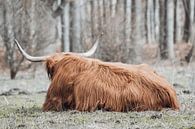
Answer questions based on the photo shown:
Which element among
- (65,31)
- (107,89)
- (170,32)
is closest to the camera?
(107,89)

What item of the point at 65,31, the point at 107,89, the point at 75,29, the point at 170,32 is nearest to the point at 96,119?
the point at 107,89

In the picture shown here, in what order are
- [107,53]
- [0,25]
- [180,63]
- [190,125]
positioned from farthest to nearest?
[180,63]
[107,53]
[0,25]
[190,125]

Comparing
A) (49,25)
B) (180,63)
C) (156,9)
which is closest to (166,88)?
(49,25)

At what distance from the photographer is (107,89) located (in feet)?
27.8

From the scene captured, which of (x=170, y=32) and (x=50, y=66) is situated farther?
(x=170, y=32)

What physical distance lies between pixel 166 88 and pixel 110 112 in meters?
0.80

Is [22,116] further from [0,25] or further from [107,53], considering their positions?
[107,53]

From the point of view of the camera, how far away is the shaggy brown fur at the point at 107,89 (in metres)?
8.46

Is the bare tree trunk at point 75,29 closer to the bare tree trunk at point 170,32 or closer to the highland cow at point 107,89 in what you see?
the bare tree trunk at point 170,32

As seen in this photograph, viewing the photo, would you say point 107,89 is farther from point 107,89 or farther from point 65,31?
point 65,31

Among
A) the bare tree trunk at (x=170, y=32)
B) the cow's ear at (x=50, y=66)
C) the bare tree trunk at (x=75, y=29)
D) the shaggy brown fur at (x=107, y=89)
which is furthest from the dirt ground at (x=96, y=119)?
the bare tree trunk at (x=170, y=32)

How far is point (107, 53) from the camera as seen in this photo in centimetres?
2039

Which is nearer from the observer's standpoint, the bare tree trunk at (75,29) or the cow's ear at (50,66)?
the cow's ear at (50,66)

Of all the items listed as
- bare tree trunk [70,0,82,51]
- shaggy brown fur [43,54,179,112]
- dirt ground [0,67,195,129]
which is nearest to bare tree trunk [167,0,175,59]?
bare tree trunk [70,0,82,51]
